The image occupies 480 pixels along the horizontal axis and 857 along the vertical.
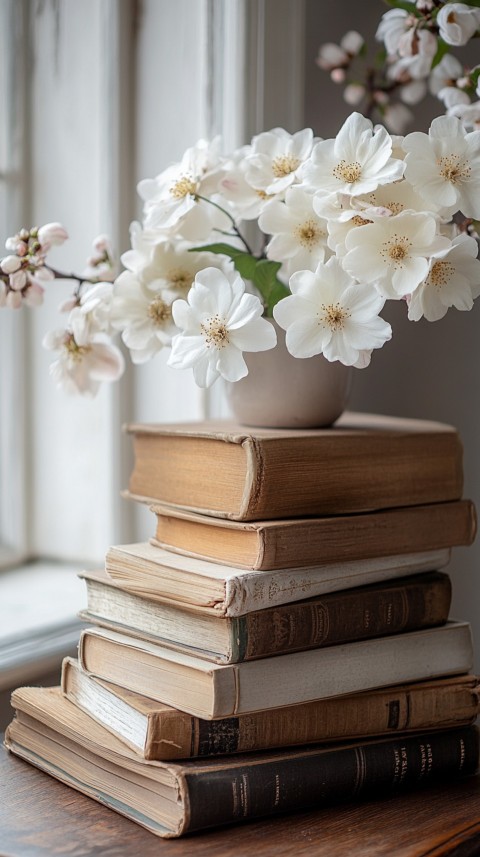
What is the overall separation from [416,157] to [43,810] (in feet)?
2.10

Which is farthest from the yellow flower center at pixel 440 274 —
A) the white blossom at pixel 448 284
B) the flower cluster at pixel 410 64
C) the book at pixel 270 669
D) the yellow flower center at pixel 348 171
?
the book at pixel 270 669

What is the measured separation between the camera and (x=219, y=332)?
83 centimetres

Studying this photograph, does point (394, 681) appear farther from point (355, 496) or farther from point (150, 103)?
point (150, 103)

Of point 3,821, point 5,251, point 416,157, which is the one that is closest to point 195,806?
point 3,821

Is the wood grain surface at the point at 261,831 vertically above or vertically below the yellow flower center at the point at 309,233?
below

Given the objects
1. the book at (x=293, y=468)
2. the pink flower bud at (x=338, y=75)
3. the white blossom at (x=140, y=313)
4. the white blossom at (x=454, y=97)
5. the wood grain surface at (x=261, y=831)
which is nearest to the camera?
the wood grain surface at (x=261, y=831)

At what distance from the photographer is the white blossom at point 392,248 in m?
0.81

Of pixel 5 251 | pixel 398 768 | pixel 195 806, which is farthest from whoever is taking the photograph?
pixel 5 251

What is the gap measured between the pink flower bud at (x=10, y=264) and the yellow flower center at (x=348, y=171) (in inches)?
12.5

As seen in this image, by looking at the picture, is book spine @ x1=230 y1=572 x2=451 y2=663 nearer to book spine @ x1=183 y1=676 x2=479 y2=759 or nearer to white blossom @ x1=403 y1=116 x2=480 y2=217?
book spine @ x1=183 y1=676 x2=479 y2=759

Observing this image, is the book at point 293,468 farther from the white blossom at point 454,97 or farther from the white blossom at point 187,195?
the white blossom at point 454,97

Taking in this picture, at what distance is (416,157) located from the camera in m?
0.82

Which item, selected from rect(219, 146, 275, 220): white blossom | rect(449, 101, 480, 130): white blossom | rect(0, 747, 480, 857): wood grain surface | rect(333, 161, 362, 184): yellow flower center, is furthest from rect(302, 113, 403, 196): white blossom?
rect(0, 747, 480, 857): wood grain surface

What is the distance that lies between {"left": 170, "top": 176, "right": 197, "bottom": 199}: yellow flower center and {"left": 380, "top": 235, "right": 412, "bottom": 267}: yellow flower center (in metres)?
0.22
